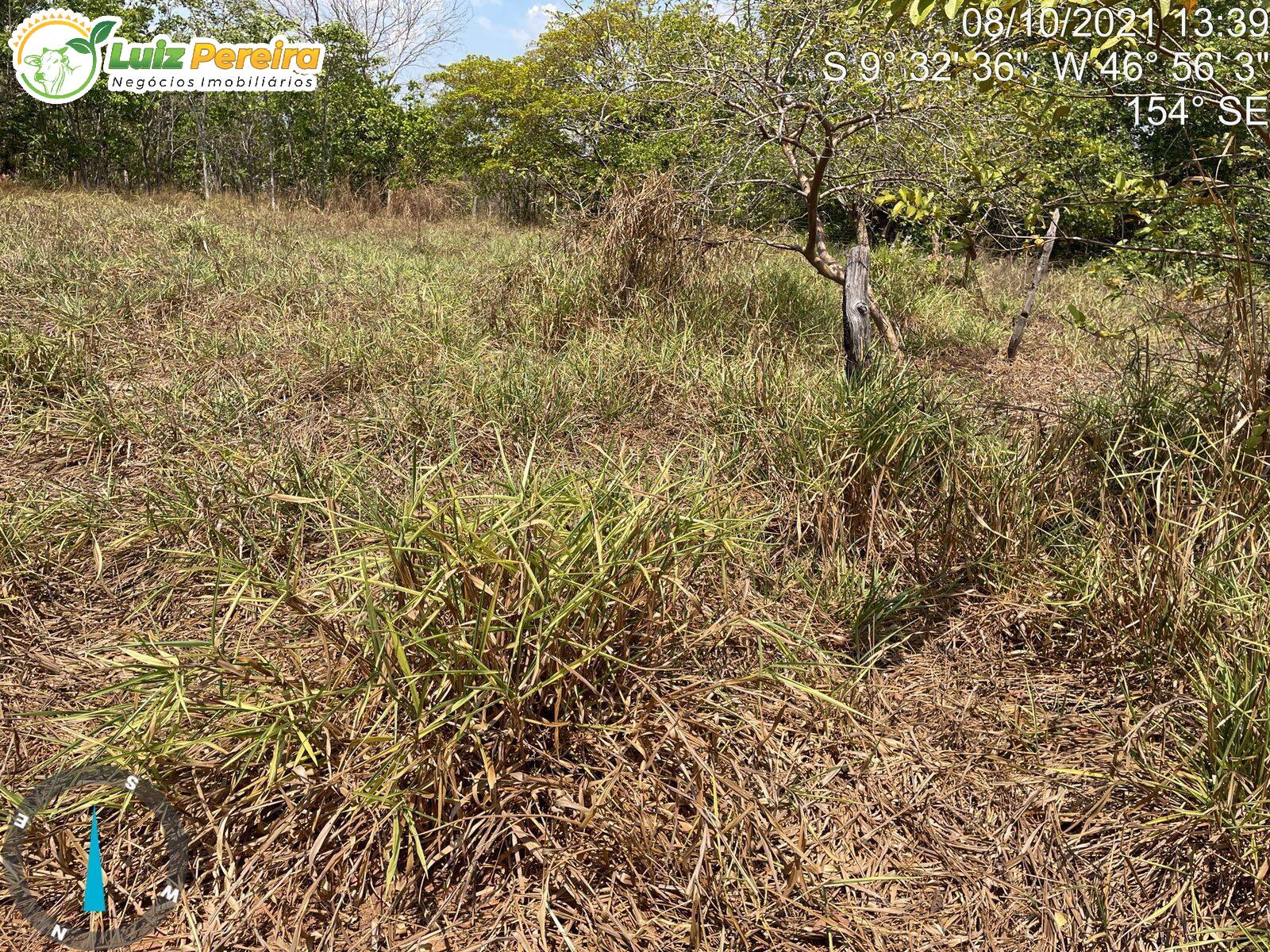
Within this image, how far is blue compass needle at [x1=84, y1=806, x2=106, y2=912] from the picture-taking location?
146 centimetres

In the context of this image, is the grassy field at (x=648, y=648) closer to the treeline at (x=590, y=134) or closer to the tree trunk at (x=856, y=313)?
the tree trunk at (x=856, y=313)

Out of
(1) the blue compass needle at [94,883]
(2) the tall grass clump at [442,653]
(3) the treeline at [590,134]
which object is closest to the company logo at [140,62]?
(3) the treeline at [590,134]

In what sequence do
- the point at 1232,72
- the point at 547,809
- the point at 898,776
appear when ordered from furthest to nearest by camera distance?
the point at 1232,72
the point at 898,776
the point at 547,809

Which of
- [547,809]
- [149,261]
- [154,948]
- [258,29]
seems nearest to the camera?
[154,948]

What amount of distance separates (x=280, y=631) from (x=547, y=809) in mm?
911

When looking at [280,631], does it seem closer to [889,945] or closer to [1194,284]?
[889,945]

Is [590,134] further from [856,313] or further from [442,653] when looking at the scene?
[442,653]

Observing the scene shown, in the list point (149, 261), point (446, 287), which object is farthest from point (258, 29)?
point (446, 287)

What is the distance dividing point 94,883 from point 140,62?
13939 mm

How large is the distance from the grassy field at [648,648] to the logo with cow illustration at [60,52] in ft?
29.8

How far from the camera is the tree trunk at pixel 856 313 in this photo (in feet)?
11.1

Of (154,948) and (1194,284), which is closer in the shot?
(154,948)

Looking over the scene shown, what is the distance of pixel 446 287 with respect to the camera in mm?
5016

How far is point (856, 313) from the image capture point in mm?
3418
